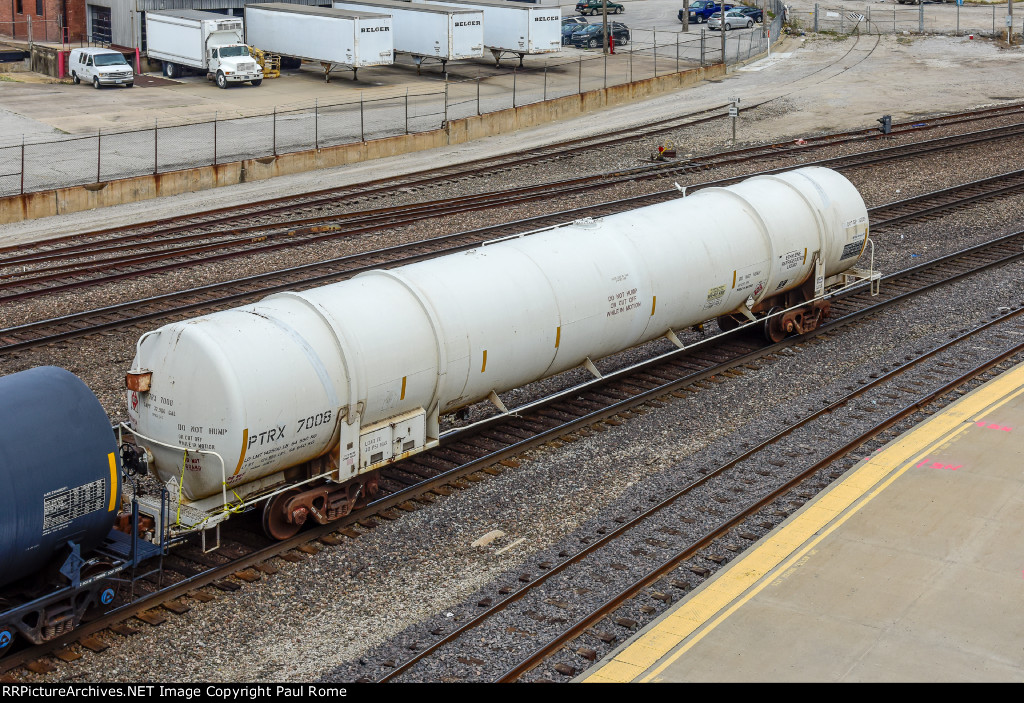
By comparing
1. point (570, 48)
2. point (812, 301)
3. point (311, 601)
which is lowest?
point (311, 601)

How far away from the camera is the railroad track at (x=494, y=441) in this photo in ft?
43.4

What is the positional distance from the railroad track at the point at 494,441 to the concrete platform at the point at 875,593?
4368 mm

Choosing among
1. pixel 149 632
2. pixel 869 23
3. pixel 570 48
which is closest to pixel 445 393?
pixel 149 632

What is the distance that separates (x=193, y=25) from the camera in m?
55.4

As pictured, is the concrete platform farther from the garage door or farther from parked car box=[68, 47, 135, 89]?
the garage door

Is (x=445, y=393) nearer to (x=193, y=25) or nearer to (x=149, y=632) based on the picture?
(x=149, y=632)

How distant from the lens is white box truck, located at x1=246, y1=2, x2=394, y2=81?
5550 centimetres

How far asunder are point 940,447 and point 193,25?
4735 centimetres

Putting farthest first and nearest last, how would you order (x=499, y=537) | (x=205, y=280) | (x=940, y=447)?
(x=205, y=280), (x=940, y=447), (x=499, y=537)

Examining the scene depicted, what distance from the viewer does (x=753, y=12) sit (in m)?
76.4

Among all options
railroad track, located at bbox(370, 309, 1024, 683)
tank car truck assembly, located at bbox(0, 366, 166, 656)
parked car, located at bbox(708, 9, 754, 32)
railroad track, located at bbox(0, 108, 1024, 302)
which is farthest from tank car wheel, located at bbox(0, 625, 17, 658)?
parked car, located at bbox(708, 9, 754, 32)

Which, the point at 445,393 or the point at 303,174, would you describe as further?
the point at 303,174

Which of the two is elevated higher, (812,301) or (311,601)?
(812,301)

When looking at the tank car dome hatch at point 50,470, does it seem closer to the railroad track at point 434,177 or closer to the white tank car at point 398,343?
the white tank car at point 398,343
